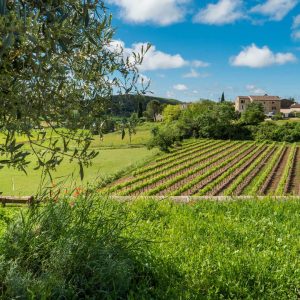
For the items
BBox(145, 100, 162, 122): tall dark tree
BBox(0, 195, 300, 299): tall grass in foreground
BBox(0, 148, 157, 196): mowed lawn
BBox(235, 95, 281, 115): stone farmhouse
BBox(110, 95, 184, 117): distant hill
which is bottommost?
BBox(0, 148, 157, 196): mowed lawn

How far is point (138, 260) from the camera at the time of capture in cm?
346

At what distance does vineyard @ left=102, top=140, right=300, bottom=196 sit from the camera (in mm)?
26266

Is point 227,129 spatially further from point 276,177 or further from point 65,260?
point 65,260

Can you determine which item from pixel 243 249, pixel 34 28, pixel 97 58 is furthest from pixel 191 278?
pixel 34 28

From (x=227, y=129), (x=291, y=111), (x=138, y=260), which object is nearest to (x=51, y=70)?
(x=138, y=260)

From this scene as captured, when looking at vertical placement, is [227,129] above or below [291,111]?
below

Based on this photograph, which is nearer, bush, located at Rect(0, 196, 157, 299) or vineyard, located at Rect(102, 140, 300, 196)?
bush, located at Rect(0, 196, 157, 299)

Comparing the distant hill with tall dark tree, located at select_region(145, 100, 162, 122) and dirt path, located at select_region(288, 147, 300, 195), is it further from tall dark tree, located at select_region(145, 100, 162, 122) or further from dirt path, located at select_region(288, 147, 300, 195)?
tall dark tree, located at select_region(145, 100, 162, 122)

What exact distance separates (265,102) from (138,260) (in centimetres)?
11932

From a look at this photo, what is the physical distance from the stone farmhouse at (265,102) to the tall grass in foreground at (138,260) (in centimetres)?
11489

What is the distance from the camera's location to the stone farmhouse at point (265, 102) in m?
115

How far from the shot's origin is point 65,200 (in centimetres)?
400

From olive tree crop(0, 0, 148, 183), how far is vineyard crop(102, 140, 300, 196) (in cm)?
1770

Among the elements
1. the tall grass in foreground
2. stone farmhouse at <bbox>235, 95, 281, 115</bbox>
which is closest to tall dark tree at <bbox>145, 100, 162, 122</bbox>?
stone farmhouse at <bbox>235, 95, 281, 115</bbox>
